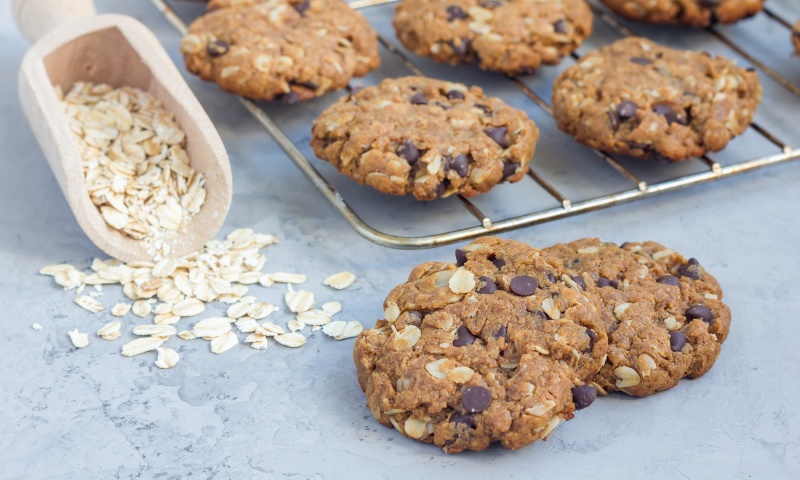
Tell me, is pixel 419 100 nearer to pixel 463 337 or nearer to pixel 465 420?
pixel 463 337

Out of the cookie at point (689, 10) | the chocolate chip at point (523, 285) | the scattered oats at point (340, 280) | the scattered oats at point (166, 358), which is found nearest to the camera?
the chocolate chip at point (523, 285)

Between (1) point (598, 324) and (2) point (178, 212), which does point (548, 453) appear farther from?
(2) point (178, 212)

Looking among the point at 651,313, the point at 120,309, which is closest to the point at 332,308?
the point at 120,309

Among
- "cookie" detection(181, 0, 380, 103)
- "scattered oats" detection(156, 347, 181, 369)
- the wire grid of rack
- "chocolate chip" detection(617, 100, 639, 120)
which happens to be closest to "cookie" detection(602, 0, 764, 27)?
the wire grid of rack

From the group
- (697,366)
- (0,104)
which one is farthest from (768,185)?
(0,104)

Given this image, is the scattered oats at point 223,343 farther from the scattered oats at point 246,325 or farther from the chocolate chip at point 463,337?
the chocolate chip at point 463,337

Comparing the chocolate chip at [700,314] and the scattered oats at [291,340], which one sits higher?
the chocolate chip at [700,314]

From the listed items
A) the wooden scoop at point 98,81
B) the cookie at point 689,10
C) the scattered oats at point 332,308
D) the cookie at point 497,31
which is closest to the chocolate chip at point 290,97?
the wooden scoop at point 98,81
